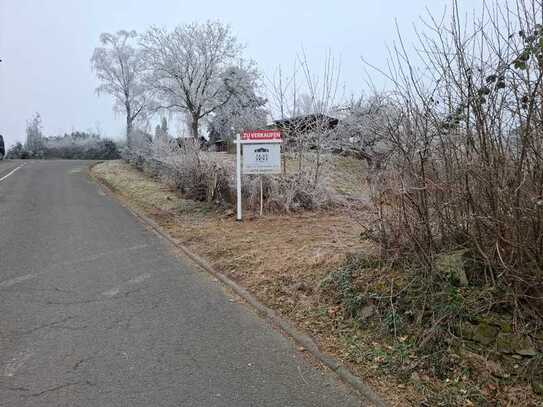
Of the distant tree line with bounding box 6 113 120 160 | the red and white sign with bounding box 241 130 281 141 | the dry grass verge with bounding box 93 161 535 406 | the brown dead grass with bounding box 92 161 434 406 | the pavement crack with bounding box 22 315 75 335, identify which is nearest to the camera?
the dry grass verge with bounding box 93 161 535 406

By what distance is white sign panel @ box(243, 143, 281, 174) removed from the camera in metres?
10.1

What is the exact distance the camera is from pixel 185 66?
31.1m

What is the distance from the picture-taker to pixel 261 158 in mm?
10156

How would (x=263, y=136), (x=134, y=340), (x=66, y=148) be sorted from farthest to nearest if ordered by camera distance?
1. (x=66, y=148)
2. (x=263, y=136)
3. (x=134, y=340)

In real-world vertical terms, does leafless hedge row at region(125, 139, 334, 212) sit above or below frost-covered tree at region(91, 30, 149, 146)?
below

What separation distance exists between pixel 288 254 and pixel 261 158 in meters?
3.87

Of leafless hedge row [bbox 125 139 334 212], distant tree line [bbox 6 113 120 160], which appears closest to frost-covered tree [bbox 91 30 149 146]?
distant tree line [bbox 6 113 120 160]

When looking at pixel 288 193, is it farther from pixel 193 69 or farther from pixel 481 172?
pixel 193 69

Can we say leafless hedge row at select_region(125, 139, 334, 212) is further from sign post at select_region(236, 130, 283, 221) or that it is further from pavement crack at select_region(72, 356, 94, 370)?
pavement crack at select_region(72, 356, 94, 370)

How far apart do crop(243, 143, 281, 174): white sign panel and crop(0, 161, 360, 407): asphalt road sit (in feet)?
10.0

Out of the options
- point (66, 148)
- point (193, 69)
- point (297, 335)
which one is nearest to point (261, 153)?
point (297, 335)

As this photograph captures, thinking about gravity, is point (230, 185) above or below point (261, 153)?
below

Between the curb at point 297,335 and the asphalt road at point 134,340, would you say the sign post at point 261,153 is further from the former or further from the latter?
the asphalt road at point 134,340

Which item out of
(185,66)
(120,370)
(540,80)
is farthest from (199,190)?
(185,66)
